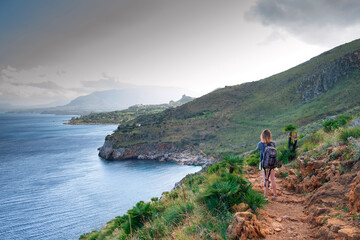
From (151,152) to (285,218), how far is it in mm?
62518

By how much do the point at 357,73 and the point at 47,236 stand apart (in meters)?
64.2

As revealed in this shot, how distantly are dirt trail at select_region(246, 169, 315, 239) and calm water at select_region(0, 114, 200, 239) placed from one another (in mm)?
19265

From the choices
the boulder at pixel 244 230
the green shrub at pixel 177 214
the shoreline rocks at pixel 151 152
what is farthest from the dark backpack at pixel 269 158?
the shoreline rocks at pixel 151 152

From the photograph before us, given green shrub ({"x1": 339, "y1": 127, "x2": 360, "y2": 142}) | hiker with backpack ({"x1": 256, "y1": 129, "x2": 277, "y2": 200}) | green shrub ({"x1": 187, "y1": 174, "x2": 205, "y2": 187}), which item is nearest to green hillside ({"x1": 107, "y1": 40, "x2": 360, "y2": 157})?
green shrub ({"x1": 187, "y1": 174, "x2": 205, "y2": 187})

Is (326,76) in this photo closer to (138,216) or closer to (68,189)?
(138,216)

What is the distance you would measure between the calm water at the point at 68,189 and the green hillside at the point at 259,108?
10765mm

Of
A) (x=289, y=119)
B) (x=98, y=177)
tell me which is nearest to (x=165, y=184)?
(x=98, y=177)

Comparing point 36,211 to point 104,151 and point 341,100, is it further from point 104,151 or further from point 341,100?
point 341,100

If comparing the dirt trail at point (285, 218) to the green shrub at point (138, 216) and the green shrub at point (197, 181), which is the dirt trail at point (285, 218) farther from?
the green shrub at point (197, 181)

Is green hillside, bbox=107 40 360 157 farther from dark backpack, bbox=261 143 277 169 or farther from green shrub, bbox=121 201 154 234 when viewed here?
green shrub, bbox=121 201 154 234

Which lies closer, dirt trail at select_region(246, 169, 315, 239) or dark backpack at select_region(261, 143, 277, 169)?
dirt trail at select_region(246, 169, 315, 239)

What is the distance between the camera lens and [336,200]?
3.90 metres

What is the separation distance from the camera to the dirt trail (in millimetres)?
3445

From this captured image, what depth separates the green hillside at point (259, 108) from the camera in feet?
153
